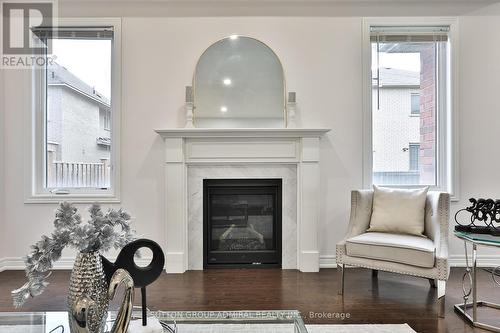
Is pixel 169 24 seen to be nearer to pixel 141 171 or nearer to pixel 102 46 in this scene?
pixel 102 46

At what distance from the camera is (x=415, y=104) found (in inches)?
136

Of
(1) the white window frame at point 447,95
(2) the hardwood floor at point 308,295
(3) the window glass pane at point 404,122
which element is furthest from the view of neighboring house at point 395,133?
(2) the hardwood floor at point 308,295

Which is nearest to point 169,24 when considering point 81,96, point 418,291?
point 81,96

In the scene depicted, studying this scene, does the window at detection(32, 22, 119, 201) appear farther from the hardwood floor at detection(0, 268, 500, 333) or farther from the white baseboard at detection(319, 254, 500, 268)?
the white baseboard at detection(319, 254, 500, 268)

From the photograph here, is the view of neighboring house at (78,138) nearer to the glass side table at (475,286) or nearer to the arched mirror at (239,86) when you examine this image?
the arched mirror at (239,86)

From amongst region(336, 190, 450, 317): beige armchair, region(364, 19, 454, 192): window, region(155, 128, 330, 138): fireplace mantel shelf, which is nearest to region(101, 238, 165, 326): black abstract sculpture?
region(336, 190, 450, 317): beige armchair

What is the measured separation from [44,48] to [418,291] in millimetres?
4421

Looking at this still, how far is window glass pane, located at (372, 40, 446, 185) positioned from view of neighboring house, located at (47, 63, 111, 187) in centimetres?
296

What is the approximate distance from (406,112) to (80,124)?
357 cm

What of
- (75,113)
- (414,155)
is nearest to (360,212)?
(414,155)

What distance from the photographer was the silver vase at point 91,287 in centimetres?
122

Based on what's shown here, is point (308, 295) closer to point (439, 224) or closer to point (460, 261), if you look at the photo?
point (439, 224)

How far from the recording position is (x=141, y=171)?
333 cm

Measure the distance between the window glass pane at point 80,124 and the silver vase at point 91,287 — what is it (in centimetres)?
234
